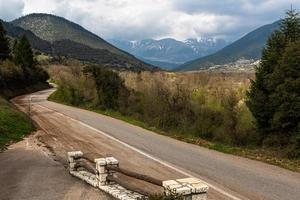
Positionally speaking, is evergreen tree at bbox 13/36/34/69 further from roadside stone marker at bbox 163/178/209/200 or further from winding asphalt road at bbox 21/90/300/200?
roadside stone marker at bbox 163/178/209/200

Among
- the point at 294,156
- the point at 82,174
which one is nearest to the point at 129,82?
the point at 294,156

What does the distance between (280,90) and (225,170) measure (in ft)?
28.0

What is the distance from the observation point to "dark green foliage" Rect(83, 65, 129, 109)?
44.6 m

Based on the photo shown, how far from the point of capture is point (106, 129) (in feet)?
85.4

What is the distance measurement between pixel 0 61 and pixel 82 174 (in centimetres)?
4956

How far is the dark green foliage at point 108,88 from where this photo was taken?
4459 cm

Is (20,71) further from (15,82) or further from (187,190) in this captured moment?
(187,190)

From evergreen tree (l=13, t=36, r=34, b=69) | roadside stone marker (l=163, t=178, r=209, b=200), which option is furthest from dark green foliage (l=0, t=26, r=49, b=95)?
roadside stone marker (l=163, t=178, r=209, b=200)

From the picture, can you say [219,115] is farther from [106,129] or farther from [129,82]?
[129,82]

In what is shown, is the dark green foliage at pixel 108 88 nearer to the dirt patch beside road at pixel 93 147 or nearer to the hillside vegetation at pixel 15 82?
the hillside vegetation at pixel 15 82

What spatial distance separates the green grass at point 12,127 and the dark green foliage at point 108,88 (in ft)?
55.7

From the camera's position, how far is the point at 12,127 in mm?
24188

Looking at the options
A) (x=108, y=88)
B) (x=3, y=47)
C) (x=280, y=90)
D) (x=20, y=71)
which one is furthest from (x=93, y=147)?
(x=3, y=47)

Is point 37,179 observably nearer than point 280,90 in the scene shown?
Yes
